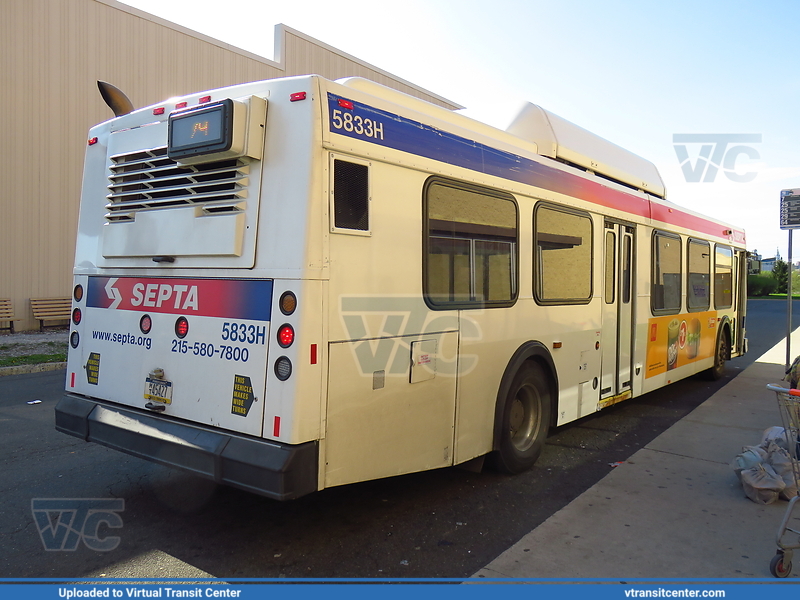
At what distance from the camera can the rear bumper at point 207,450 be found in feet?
11.5

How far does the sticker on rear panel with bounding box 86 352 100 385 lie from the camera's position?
15.5 feet

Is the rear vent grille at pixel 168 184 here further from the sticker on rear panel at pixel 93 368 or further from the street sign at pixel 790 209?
the street sign at pixel 790 209

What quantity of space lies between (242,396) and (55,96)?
15.8 metres

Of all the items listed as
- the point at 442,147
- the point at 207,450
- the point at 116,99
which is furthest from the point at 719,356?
the point at 116,99

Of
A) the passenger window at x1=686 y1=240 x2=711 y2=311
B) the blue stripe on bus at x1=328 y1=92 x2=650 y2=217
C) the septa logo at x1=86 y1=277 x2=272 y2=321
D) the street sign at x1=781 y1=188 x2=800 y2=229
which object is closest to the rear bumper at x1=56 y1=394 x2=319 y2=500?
the septa logo at x1=86 y1=277 x2=272 y2=321

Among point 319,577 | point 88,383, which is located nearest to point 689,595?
point 319,577

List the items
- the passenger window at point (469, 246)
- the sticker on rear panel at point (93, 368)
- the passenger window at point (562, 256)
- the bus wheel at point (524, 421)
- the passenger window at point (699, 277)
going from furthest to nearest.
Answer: the passenger window at point (699, 277)
the passenger window at point (562, 256)
the bus wheel at point (524, 421)
the sticker on rear panel at point (93, 368)
the passenger window at point (469, 246)

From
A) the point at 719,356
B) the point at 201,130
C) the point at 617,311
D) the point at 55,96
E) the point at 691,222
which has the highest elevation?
the point at 55,96

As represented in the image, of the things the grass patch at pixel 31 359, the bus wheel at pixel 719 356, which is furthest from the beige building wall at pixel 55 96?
the bus wheel at pixel 719 356

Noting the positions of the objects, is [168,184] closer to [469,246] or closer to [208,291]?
[208,291]

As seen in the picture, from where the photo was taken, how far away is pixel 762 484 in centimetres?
482

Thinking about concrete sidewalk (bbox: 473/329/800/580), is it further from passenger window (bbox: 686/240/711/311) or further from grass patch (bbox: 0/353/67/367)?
grass patch (bbox: 0/353/67/367)

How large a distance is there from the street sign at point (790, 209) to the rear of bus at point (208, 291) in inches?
428

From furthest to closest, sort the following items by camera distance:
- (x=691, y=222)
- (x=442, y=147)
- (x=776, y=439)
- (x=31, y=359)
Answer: (x=31, y=359) → (x=691, y=222) → (x=776, y=439) → (x=442, y=147)
